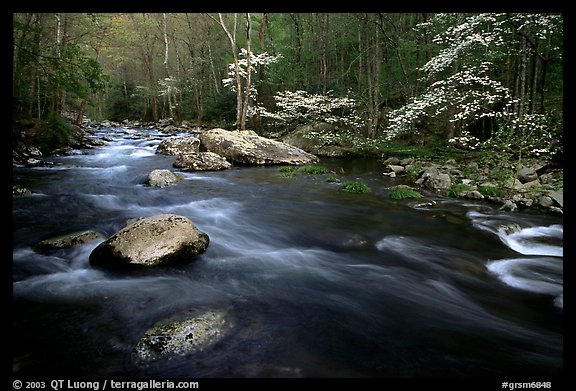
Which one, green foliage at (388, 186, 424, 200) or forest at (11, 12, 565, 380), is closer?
forest at (11, 12, 565, 380)

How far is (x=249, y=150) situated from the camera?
1327 centimetres

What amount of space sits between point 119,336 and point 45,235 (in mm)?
3589

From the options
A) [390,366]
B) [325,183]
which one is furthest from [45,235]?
[325,183]

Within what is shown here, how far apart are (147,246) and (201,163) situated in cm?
807

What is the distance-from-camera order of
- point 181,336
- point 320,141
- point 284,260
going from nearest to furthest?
1. point 181,336
2. point 284,260
3. point 320,141

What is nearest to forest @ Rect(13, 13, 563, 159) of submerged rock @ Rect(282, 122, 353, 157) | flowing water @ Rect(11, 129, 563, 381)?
submerged rock @ Rect(282, 122, 353, 157)

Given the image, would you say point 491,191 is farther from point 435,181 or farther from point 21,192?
point 21,192

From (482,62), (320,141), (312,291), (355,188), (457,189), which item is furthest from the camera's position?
(320,141)

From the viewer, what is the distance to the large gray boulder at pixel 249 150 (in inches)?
520

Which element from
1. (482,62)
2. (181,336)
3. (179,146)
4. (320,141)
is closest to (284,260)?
(181,336)

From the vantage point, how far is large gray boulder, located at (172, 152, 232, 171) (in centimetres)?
1188

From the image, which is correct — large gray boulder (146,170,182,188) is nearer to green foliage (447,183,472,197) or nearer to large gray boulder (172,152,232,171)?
large gray boulder (172,152,232,171)

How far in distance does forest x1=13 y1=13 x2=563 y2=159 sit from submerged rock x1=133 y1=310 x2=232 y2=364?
375cm

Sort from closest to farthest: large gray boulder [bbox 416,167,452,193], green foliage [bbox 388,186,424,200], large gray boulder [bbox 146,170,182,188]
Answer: green foliage [bbox 388,186,424,200] → large gray boulder [bbox 416,167,452,193] → large gray boulder [bbox 146,170,182,188]
